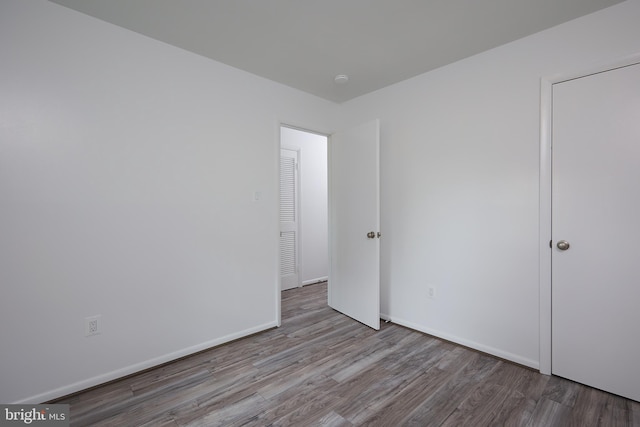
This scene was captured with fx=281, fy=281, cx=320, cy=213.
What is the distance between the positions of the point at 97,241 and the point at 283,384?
1.64 m

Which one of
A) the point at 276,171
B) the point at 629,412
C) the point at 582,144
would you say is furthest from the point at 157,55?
the point at 629,412

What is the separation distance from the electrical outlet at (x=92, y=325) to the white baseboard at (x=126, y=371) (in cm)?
31

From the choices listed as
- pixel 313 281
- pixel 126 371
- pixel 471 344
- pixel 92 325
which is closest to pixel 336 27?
pixel 92 325

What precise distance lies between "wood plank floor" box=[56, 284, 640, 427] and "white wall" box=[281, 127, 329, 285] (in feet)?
6.85

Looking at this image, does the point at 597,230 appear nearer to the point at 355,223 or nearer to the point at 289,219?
the point at 355,223

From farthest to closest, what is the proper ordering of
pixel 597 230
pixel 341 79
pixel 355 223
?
pixel 355 223, pixel 341 79, pixel 597 230

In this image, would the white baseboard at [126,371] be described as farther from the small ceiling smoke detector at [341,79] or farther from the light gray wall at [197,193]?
the small ceiling smoke detector at [341,79]

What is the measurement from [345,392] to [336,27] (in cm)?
255

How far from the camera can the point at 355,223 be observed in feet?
10.3

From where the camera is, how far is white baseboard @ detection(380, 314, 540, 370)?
7.09 ft

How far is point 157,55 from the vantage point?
2.20m

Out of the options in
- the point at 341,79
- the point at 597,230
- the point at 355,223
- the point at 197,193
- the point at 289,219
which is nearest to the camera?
the point at 597,230

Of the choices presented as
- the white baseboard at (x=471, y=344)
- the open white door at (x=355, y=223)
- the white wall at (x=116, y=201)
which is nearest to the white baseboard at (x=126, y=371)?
the white wall at (x=116, y=201)

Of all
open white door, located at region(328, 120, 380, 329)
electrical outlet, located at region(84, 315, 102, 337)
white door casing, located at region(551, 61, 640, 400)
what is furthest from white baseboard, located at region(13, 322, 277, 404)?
white door casing, located at region(551, 61, 640, 400)
